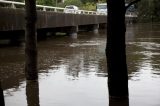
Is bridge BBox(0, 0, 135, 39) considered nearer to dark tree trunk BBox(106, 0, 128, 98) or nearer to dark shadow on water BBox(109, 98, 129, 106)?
dark shadow on water BBox(109, 98, 129, 106)

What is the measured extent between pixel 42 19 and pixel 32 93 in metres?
20.6

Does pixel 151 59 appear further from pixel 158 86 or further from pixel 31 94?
pixel 31 94

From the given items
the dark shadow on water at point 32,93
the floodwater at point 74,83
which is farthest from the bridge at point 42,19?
the dark shadow on water at point 32,93

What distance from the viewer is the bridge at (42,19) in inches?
1016

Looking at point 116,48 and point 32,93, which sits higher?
point 116,48

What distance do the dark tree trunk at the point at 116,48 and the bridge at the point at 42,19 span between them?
1588 centimetres

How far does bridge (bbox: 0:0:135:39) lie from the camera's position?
25.8 m

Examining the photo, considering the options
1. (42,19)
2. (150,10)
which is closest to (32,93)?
(42,19)

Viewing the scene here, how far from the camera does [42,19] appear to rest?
32.3 metres

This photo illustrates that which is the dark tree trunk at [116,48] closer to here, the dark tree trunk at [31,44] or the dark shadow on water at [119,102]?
the dark shadow on water at [119,102]

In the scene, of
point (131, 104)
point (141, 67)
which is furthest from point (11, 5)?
point (131, 104)

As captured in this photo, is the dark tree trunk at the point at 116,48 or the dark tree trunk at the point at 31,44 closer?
the dark tree trunk at the point at 116,48

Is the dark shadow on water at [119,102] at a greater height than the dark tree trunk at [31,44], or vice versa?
the dark tree trunk at [31,44]

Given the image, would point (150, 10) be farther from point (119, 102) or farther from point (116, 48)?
point (116, 48)
